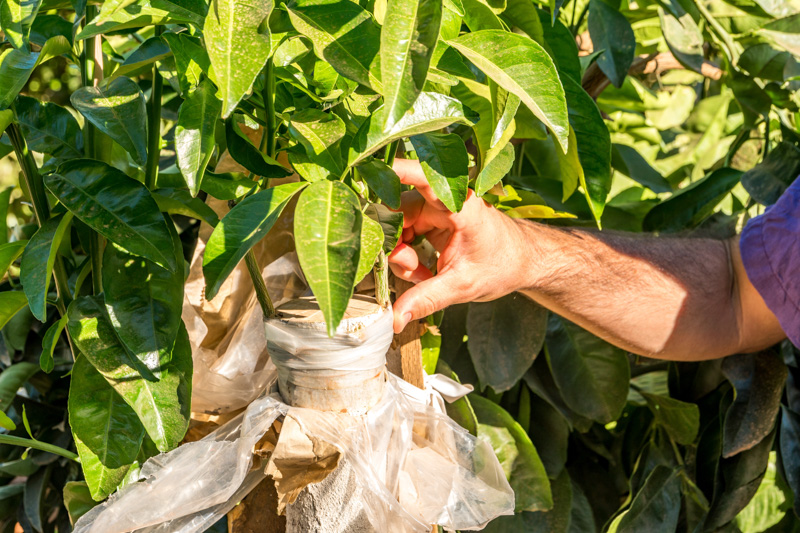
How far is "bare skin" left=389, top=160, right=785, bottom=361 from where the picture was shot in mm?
493

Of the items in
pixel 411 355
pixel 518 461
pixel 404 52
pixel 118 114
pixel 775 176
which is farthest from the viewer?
pixel 775 176

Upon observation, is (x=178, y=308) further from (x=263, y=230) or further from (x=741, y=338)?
(x=741, y=338)

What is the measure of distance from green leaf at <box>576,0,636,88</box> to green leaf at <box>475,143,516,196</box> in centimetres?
32

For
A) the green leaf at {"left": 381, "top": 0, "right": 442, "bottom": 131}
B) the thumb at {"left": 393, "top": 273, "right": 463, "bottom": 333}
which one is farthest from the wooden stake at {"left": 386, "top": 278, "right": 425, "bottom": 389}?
the green leaf at {"left": 381, "top": 0, "right": 442, "bottom": 131}

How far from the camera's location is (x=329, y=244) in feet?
0.89

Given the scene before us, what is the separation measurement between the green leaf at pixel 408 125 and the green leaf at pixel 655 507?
0.56 meters

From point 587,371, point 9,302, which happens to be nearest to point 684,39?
point 587,371

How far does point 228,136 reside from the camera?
0.35m

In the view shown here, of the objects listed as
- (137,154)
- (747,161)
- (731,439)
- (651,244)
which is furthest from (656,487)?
(137,154)

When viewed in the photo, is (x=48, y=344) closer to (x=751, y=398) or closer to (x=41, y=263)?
(x=41, y=263)

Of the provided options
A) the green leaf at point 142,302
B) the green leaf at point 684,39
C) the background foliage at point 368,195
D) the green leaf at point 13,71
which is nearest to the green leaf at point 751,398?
the background foliage at point 368,195

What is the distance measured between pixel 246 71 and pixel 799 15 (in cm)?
74

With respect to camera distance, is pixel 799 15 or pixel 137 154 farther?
pixel 799 15

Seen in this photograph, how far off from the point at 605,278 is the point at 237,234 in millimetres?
495
